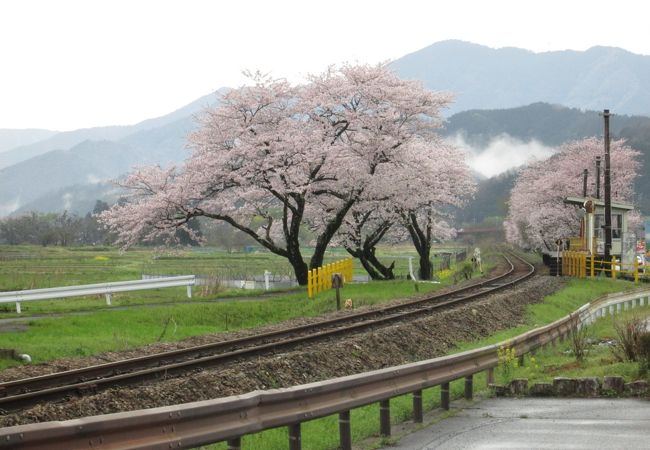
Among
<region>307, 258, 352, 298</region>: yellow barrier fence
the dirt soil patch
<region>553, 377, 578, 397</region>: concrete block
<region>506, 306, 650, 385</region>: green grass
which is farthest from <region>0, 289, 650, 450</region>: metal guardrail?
<region>307, 258, 352, 298</region>: yellow barrier fence

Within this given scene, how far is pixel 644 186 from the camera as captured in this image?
19575 cm

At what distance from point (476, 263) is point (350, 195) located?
2332cm

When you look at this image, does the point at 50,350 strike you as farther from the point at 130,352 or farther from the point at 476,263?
the point at 476,263

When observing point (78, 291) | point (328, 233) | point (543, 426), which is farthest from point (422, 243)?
point (543, 426)

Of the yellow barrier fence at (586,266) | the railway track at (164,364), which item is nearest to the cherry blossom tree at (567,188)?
the yellow barrier fence at (586,266)

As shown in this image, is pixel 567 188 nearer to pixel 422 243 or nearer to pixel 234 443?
pixel 422 243

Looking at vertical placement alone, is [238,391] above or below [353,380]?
below

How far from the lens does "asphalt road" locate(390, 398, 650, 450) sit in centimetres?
893

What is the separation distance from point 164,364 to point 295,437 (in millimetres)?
8668

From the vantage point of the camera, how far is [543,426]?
32.6 ft

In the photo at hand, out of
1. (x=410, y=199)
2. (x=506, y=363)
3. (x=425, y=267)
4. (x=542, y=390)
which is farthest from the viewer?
(x=425, y=267)

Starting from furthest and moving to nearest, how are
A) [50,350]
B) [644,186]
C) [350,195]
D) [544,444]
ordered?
[644,186], [350,195], [50,350], [544,444]

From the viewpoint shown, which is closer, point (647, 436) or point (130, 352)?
point (647, 436)

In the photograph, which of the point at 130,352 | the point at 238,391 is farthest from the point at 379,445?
the point at 130,352
